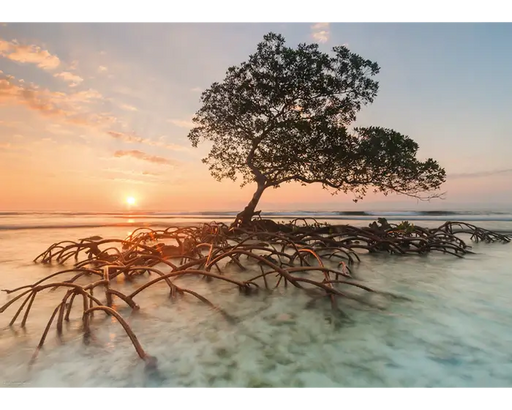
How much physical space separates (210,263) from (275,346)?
189cm

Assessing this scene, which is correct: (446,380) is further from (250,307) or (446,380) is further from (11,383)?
(11,383)

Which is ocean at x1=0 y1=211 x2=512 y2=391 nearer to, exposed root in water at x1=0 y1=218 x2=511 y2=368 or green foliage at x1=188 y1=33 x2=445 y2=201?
Answer: exposed root in water at x1=0 y1=218 x2=511 y2=368

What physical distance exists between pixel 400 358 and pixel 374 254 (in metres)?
5.08

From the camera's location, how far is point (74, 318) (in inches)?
109

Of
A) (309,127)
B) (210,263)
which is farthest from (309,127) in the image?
(210,263)

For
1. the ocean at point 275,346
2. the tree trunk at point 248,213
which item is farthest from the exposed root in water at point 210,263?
the tree trunk at point 248,213

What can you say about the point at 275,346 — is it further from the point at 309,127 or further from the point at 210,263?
the point at 309,127

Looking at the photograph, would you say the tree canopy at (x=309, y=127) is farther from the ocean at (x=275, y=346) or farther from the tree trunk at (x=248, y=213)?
the ocean at (x=275, y=346)

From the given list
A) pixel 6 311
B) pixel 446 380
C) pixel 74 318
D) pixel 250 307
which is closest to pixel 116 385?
pixel 74 318

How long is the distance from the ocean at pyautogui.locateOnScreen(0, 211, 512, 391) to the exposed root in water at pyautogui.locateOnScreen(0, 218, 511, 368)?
13 centimetres

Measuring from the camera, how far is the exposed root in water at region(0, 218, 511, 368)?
9.07 feet

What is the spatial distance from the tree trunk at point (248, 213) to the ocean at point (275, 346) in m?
6.91

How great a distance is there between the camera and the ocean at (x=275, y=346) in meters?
1.79

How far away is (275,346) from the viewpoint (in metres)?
2.22
